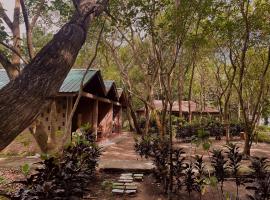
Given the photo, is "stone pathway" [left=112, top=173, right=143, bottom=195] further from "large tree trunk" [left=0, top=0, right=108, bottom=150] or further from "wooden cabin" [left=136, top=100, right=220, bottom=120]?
"wooden cabin" [left=136, top=100, right=220, bottom=120]

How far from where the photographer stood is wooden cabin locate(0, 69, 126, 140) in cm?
1267

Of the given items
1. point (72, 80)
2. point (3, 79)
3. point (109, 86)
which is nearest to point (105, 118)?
point (109, 86)

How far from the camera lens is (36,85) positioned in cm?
260

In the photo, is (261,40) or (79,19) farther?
(261,40)

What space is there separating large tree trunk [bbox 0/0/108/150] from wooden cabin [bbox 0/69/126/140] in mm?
4915

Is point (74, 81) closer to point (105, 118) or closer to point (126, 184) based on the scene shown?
point (126, 184)

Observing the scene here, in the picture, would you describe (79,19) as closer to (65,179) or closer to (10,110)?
(10,110)

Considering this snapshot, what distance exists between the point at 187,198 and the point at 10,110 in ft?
20.1

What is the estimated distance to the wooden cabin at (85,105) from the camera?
499 inches

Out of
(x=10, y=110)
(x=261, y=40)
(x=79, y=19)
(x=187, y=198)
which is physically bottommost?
(x=187, y=198)

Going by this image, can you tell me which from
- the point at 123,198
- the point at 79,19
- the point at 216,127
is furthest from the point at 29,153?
the point at 216,127

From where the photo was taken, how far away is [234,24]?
13.7 metres

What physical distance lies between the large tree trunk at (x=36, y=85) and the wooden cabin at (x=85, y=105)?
4.91 m

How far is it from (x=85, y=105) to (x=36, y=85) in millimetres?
16344
